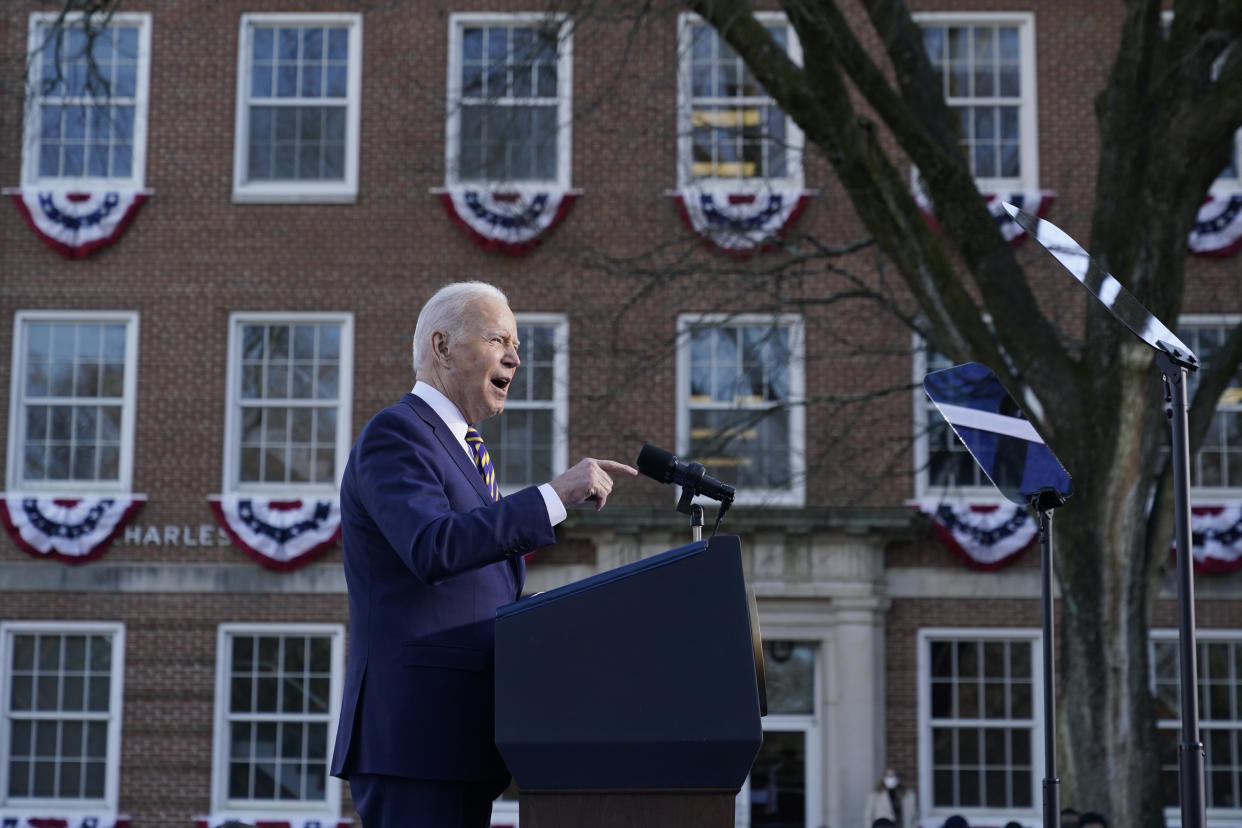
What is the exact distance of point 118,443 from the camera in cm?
1753

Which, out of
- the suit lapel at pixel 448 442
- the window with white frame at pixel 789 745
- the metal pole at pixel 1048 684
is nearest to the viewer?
the suit lapel at pixel 448 442

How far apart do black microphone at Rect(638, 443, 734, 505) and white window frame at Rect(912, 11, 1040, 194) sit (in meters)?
14.9

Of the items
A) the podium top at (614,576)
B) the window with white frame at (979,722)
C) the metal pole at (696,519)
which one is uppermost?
the metal pole at (696,519)

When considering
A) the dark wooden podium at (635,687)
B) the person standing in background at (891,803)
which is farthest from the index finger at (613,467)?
the person standing in background at (891,803)

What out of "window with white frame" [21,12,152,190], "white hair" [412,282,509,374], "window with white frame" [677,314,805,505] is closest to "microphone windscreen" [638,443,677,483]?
"white hair" [412,282,509,374]

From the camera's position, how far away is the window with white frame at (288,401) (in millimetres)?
17406

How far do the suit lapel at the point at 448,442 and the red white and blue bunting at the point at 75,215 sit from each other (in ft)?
49.6

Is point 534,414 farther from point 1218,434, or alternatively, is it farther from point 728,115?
point 1218,434

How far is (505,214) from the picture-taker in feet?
56.3

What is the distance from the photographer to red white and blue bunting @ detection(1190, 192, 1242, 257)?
17.0 m

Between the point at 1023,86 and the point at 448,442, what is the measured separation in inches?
614

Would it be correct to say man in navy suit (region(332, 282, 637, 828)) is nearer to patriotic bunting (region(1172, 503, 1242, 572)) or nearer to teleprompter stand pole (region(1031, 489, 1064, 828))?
teleprompter stand pole (region(1031, 489, 1064, 828))

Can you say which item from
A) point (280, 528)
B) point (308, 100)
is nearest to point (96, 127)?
point (308, 100)

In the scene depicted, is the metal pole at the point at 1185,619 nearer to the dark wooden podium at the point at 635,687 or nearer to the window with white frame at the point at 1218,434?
the dark wooden podium at the point at 635,687
